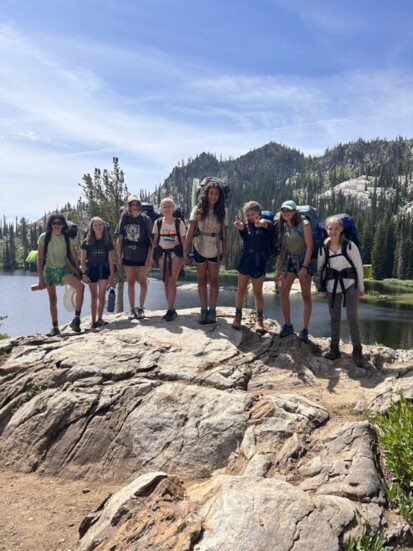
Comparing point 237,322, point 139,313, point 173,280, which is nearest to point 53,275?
point 139,313

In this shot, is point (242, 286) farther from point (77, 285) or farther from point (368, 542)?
point (368, 542)

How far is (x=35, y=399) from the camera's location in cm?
679

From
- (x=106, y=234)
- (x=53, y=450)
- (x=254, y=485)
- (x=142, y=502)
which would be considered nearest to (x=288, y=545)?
(x=254, y=485)

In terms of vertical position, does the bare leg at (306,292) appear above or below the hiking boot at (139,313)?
above

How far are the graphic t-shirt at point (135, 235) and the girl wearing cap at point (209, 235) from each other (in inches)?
43.1

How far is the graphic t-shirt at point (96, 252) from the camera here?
29.0ft

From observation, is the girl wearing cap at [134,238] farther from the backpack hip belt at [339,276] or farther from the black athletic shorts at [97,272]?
the backpack hip belt at [339,276]

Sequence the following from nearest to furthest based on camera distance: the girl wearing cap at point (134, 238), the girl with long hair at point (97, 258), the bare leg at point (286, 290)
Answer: the bare leg at point (286, 290)
the girl wearing cap at point (134, 238)
the girl with long hair at point (97, 258)

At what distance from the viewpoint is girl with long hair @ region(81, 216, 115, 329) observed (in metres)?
8.84

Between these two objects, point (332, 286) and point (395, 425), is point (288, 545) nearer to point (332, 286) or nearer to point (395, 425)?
point (395, 425)

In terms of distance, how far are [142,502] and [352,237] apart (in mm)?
5309

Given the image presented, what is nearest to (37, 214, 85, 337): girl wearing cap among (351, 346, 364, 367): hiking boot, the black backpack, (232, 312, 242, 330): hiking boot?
(232, 312, 242, 330): hiking boot

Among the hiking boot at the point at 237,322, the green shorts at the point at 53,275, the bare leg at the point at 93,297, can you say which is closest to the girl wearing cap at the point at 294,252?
the hiking boot at the point at 237,322

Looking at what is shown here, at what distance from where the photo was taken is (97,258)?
8867mm
